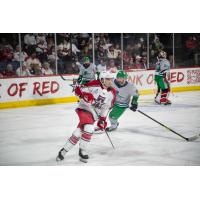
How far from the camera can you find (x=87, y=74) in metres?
3.96

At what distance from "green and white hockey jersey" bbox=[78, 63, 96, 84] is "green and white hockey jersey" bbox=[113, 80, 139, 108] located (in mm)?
239

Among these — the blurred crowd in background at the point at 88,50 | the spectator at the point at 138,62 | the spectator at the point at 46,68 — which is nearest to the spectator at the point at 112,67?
the blurred crowd in background at the point at 88,50

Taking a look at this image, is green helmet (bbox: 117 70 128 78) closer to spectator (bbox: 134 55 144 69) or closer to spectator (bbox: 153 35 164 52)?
spectator (bbox: 134 55 144 69)

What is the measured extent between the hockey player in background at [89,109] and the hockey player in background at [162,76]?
45 cm

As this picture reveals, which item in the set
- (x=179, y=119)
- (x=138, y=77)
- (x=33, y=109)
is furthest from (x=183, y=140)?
(x=33, y=109)

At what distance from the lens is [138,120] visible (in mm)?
4340

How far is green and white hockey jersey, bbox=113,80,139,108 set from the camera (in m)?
4.12

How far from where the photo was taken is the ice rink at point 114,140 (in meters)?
3.99

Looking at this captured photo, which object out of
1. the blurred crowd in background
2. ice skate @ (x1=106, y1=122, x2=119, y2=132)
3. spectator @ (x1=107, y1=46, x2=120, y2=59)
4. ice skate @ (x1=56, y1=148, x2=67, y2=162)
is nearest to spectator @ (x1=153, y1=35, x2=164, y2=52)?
the blurred crowd in background

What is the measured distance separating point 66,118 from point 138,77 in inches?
26.0

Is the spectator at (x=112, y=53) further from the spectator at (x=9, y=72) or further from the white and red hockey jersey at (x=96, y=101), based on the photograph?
the spectator at (x=9, y=72)

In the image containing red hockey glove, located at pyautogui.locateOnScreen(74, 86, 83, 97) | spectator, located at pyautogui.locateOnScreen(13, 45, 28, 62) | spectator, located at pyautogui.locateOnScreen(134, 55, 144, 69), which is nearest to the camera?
red hockey glove, located at pyautogui.locateOnScreen(74, 86, 83, 97)

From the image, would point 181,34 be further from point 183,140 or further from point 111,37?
point 183,140

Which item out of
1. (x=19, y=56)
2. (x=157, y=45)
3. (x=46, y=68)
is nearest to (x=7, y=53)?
(x=19, y=56)
